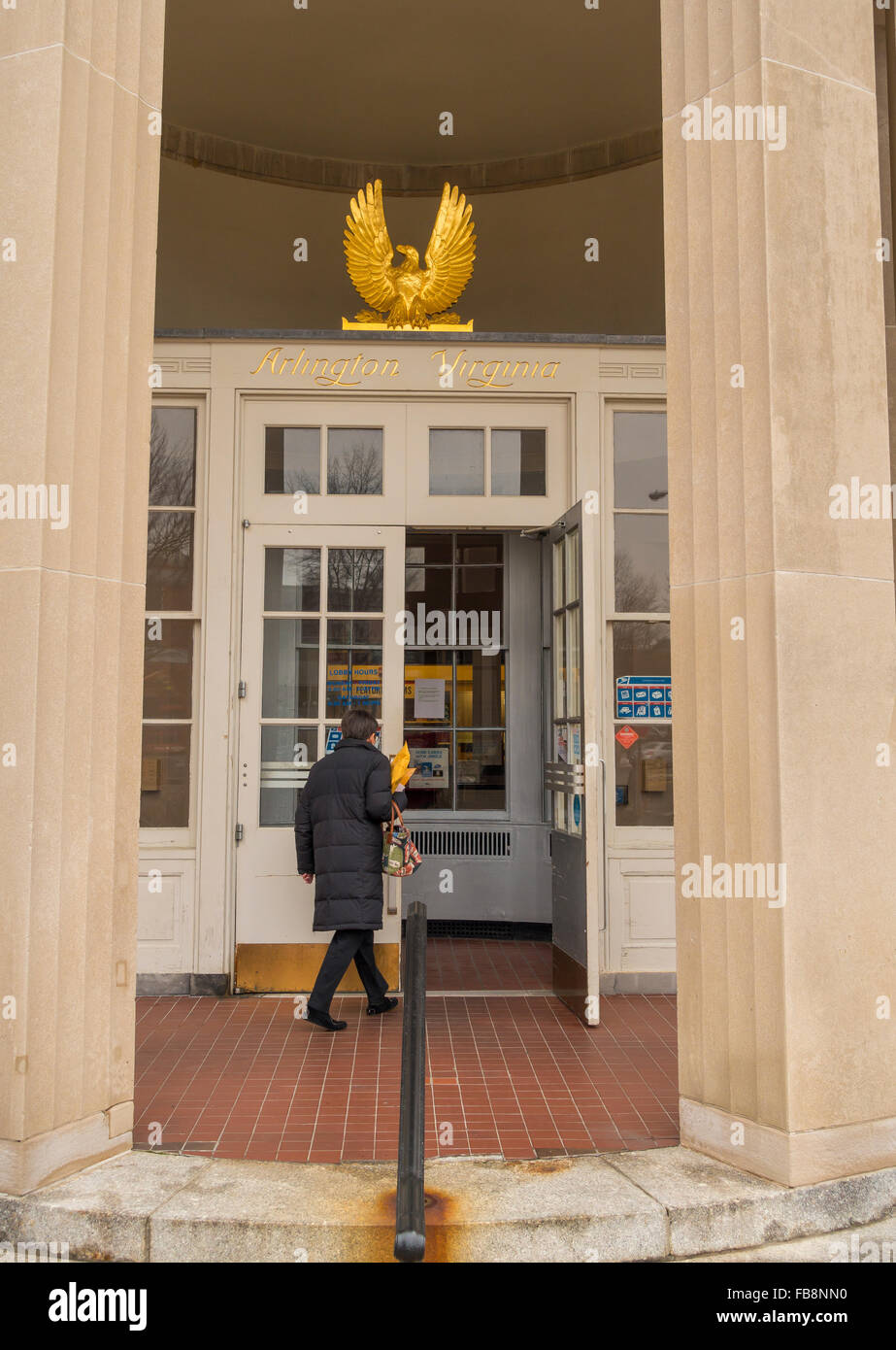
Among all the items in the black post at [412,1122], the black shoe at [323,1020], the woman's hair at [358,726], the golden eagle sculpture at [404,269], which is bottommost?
the black shoe at [323,1020]

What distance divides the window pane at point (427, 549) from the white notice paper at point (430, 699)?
0.99 meters

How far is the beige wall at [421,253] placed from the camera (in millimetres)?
9094

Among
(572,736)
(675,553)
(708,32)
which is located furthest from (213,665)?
(708,32)

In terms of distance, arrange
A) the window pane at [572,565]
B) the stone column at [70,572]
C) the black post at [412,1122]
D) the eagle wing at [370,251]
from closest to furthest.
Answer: the black post at [412,1122]
the stone column at [70,572]
the window pane at [572,565]
the eagle wing at [370,251]

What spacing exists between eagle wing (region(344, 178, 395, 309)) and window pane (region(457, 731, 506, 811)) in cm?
336

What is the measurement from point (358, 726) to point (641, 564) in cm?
212

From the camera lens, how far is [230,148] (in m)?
9.16

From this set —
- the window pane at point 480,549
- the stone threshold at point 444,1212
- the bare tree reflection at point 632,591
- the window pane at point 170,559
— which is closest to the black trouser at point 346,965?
the stone threshold at point 444,1212

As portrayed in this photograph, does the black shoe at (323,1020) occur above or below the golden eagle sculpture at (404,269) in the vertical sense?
below

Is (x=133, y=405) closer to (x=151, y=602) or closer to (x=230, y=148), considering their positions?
(x=151, y=602)

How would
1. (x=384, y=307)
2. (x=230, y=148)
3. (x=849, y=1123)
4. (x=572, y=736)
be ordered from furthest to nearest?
1. (x=230, y=148)
2. (x=384, y=307)
3. (x=572, y=736)
4. (x=849, y=1123)

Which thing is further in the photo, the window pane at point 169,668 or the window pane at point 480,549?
the window pane at point 480,549

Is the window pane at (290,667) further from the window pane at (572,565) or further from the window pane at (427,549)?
the window pane at (427,549)

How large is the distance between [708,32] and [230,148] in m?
6.92
